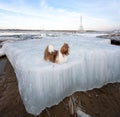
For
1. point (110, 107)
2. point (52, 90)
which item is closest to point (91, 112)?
point (110, 107)

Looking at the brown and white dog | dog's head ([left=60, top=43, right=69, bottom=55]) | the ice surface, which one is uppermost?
dog's head ([left=60, top=43, right=69, bottom=55])

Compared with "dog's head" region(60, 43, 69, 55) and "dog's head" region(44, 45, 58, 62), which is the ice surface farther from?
"dog's head" region(60, 43, 69, 55)

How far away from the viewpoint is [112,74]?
137 inches

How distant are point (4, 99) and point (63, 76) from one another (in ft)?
5.54

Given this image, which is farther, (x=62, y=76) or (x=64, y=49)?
(x=62, y=76)

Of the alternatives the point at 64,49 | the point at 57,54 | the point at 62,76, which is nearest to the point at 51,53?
the point at 57,54

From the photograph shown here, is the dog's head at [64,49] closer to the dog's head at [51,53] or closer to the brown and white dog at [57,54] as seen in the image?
the brown and white dog at [57,54]

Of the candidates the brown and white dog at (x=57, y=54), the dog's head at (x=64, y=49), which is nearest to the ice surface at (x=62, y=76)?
the brown and white dog at (x=57, y=54)

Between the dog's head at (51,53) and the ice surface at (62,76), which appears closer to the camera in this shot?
the ice surface at (62,76)

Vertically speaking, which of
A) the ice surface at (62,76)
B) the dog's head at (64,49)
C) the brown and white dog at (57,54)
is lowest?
the ice surface at (62,76)

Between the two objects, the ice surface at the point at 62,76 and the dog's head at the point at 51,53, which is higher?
the dog's head at the point at 51,53

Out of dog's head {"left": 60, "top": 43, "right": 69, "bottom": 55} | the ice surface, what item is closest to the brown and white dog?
dog's head {"left": 60, "top": 43, "right": 69, "bottom": 55}

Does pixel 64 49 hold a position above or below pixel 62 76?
above

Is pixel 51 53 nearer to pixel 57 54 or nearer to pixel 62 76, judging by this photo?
pixel 57 54
